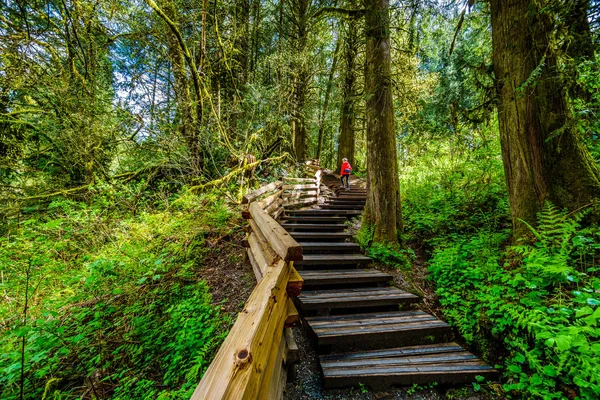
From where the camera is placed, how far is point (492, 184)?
623cm

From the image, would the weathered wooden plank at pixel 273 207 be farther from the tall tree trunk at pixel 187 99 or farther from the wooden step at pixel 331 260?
the tall tree trunk at pixel 187 99

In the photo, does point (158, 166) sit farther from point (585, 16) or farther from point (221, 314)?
point (585, 16)

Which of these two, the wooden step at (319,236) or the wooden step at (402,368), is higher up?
the wooden step at (319,236)

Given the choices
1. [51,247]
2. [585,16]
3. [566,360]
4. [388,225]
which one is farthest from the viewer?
[388,225]

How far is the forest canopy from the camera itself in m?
2.86

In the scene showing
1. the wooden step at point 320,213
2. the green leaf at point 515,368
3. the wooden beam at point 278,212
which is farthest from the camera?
the wooden step at point 320,213

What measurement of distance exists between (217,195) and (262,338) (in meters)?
6.41

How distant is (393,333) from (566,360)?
1.70 metres

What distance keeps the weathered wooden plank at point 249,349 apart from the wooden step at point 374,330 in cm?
119

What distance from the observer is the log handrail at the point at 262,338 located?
47.5 inches

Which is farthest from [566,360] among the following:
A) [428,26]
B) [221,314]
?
[428,26]

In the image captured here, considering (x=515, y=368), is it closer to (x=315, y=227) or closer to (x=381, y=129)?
(x=315, y=227)

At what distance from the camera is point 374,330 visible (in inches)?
135

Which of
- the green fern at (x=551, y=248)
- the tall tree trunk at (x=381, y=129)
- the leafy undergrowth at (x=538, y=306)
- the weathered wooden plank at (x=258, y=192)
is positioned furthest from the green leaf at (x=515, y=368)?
the weathered wooden plank at (x=258, y=192)
